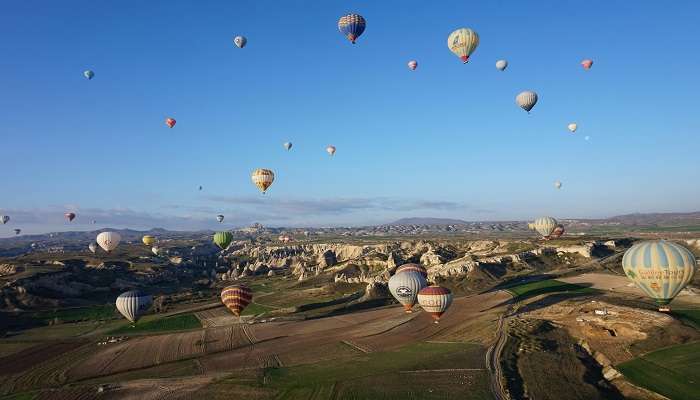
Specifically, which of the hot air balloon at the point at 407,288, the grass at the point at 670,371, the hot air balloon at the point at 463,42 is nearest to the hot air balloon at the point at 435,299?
the hot air balloon at the point at 407,288

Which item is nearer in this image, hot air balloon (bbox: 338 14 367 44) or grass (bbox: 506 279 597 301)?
hot air balloon (bbox: 338 14 367 44)

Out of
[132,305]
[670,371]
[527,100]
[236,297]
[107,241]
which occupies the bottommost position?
[132,305]

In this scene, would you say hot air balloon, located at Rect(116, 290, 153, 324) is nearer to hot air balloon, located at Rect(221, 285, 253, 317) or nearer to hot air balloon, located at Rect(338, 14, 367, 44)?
hot air balloon, located at Rect(221, 285, 253, 317)

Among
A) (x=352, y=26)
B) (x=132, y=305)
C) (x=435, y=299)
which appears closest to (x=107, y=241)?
(x=132, y=305)

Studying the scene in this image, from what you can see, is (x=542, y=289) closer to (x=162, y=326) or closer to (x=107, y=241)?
(x=162, y=326)

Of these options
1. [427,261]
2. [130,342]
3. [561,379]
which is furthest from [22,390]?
[427,261]

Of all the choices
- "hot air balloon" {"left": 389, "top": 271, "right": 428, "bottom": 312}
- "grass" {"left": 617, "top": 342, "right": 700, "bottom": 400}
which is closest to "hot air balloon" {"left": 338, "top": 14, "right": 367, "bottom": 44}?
"hot air balloon" {"left": 389, "top": 271, "right": 428, "bottom": 312}
